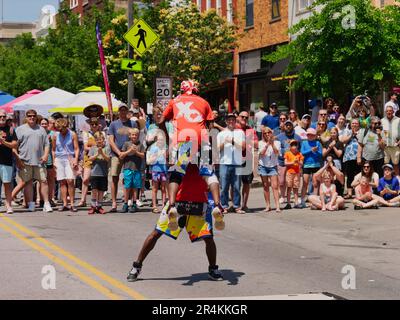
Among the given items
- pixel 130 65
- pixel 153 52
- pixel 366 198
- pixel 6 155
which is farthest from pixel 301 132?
pixel 153 52

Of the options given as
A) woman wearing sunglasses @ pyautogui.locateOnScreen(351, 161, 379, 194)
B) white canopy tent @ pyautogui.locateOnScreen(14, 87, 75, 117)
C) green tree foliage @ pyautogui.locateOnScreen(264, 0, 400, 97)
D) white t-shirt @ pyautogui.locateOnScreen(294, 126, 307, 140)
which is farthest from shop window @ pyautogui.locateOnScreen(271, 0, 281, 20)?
woman wearing sunglasses @ pyautogui.locateOnScreen(351, 161, 379, 194)

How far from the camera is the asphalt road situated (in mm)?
9555

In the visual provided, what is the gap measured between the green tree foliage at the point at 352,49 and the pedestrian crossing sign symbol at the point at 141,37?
4.16m

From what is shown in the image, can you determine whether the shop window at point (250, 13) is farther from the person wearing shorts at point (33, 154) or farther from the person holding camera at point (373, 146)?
the person wearing shorts at point (33, 154)

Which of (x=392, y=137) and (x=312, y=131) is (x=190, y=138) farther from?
(x=392, y=137)

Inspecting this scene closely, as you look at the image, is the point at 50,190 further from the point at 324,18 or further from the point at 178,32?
the point at 178,32

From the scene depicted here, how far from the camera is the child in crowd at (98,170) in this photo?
57.6 ft

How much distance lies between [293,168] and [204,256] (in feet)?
21.0

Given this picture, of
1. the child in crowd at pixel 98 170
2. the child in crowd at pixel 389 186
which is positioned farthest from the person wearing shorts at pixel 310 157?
the child in crowd at pixel 98 170

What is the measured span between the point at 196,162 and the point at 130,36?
14.5 m

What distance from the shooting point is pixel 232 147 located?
57.6 feet

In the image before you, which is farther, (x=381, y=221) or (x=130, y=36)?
(x=130, y=36)
